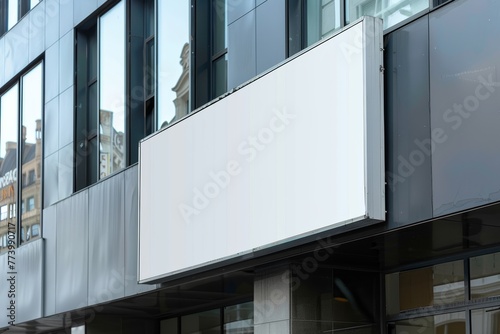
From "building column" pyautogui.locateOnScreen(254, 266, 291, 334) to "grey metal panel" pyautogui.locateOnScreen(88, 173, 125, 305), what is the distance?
378cm

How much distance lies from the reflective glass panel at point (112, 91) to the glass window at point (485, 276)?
7.34 meters

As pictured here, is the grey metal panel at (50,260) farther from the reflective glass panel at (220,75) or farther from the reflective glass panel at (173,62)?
the reflective glass panel at (220,75)

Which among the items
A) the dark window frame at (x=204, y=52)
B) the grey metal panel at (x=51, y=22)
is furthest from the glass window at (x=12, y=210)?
the dark window frame at (x=204, y=52)

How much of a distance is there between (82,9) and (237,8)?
5856mm

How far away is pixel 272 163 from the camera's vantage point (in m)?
11.8

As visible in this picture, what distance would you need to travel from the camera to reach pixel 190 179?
44.2ft

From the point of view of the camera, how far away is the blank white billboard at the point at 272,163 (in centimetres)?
1044

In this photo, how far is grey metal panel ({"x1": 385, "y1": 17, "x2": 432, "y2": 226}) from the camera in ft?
32.7

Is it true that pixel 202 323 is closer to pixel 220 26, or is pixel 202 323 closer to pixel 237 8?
pixel 220 26

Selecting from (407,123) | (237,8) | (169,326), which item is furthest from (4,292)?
(407,123)

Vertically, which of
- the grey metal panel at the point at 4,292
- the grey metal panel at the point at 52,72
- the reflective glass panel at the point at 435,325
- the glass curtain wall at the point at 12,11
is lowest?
the reflective glass panel at the point at 435,325

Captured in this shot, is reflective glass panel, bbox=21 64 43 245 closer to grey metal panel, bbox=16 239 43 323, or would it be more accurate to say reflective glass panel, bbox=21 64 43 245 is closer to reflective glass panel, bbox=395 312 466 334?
grey metal panel, bbox=16 239 43 323

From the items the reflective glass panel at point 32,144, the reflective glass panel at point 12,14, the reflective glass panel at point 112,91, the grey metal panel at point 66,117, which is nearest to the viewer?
the reflective glass panel at point 112,91

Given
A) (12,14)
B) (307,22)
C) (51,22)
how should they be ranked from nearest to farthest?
1. (307,22)
2. (51,22)
3. (12,14)
